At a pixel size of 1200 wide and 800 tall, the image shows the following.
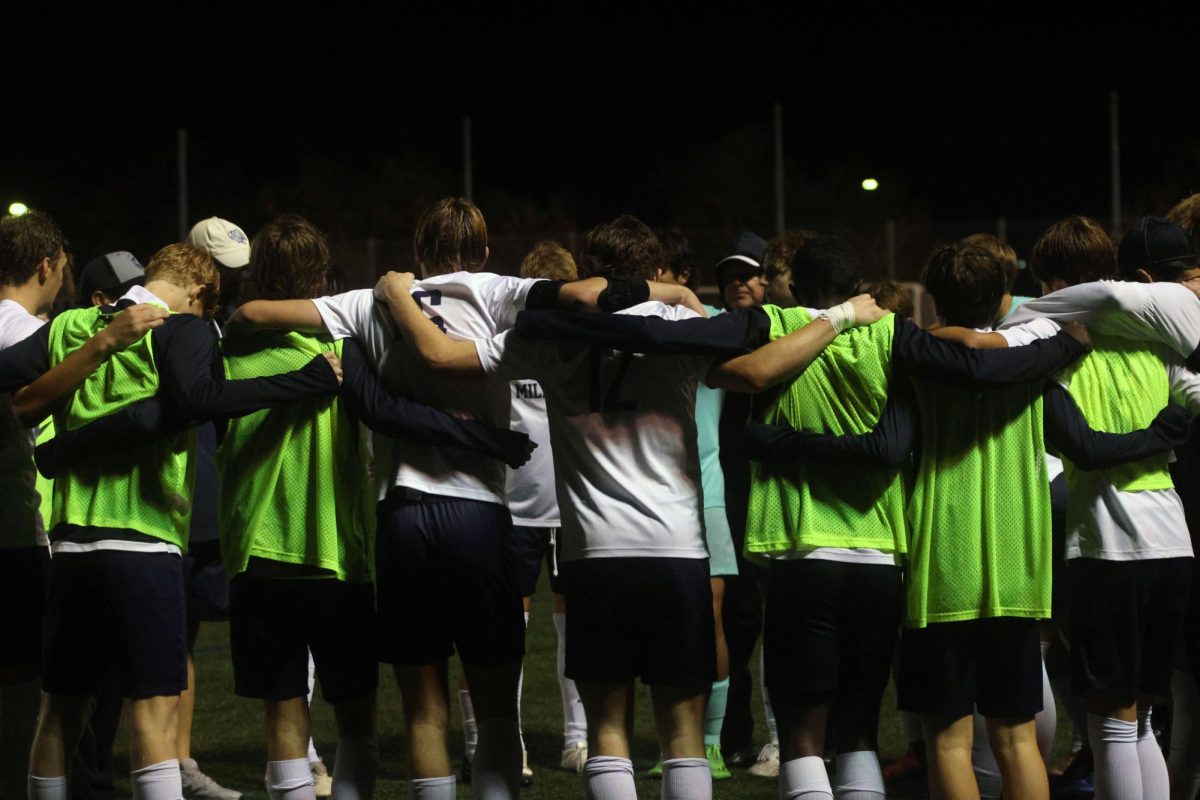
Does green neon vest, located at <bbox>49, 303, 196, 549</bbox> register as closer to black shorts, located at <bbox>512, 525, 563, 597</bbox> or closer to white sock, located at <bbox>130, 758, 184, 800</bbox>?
white sock, located at <bbox>130, 758, 184, 800</bbox>

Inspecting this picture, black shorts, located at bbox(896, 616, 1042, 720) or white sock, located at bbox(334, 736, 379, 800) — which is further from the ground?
black shorts, located at bbox(896, 616, 1042, 720)

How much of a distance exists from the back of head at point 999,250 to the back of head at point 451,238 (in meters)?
1.43

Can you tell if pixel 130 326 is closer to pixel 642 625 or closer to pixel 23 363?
pixel 23 363

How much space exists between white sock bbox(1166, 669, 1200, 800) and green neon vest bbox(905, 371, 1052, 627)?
3.62 ft

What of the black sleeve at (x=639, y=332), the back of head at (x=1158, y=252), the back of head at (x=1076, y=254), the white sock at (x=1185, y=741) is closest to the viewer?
the black sleeve at (x=639, y=332)

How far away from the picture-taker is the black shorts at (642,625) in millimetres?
4387

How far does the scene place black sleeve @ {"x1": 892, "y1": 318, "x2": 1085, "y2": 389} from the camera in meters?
4.39

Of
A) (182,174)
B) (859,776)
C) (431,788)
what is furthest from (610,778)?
(182,174)

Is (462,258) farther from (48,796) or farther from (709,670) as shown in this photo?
(48,796)

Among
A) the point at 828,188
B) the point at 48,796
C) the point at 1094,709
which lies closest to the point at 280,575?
the point at 48,796

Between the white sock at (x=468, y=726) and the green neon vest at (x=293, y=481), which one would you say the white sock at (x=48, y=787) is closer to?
the green neon vest at (x=293, y=481)

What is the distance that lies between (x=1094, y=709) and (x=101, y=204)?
36.5m

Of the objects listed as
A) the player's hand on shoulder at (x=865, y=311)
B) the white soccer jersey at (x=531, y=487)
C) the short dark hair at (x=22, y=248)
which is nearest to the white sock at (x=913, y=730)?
the white soccer jersey at (x=531, y=487)

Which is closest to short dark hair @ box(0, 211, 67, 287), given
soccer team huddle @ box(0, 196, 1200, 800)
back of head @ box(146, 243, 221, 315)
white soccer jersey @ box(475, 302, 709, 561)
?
soccer team huddle @ box(0, 196, 1200, 800)
